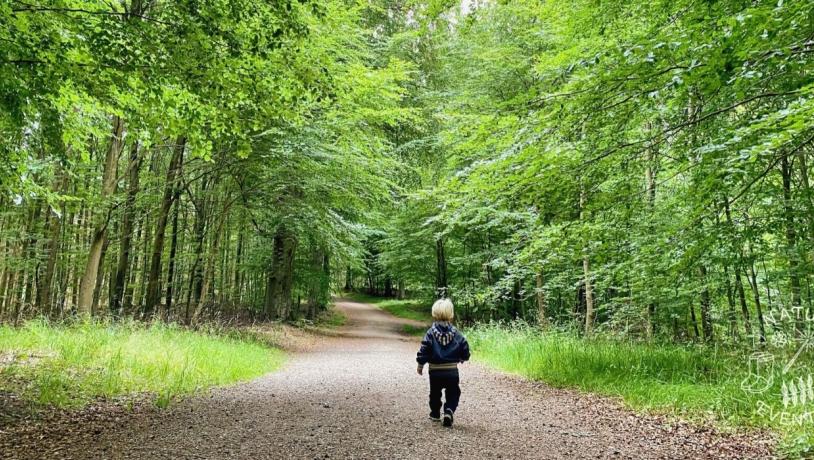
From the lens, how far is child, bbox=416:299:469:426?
503 cm

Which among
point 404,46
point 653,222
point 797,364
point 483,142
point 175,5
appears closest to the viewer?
point 175,5

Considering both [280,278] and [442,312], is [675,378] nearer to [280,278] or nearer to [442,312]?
[442,312]

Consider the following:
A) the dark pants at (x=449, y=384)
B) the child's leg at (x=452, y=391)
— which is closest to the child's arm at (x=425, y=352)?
the dark pants at (x=449, y=384)

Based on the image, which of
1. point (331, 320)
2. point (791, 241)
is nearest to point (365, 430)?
point (791, 241)

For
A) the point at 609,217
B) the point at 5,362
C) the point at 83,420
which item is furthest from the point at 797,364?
the point at 5,362

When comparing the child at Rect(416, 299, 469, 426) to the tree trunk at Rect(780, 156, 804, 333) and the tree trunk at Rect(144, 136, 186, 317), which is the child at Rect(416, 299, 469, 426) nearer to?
the tree trunk at Rect(780, 156, 804, 333)

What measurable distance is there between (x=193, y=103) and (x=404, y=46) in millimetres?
12758

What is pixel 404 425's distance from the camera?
16.5 ft

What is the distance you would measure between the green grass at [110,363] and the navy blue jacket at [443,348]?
134 inches

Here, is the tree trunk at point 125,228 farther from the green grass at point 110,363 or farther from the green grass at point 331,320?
the green grass at point 331,320

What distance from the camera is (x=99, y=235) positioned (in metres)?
11.5

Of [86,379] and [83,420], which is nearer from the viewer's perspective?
[83,420]

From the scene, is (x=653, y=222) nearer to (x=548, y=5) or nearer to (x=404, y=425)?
(x=548, y=5)

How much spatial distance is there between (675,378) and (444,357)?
150 inches
